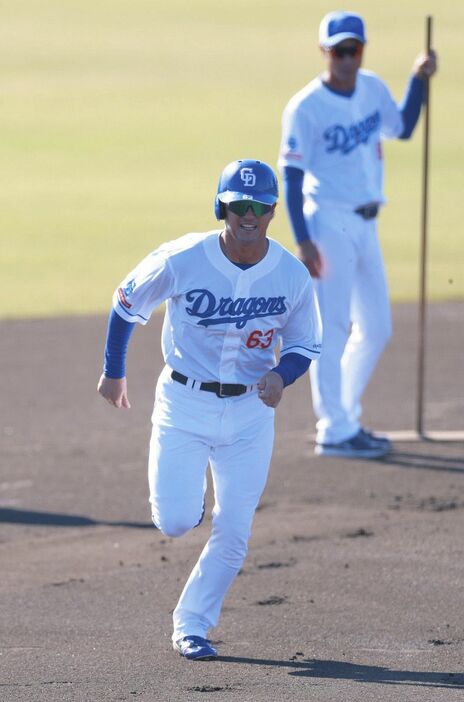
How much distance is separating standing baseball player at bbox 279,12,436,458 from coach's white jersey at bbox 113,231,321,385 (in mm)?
3048

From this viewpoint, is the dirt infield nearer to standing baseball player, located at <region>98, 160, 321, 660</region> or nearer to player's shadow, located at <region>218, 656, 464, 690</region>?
player's shadow, located at <region>218, 656, 464, 690</region>

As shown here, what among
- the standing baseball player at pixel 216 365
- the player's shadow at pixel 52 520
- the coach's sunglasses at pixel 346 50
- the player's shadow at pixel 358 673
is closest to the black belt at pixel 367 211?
the coach's sunglasses at pixel 346 50

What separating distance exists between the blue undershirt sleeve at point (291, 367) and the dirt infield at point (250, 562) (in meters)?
1.17

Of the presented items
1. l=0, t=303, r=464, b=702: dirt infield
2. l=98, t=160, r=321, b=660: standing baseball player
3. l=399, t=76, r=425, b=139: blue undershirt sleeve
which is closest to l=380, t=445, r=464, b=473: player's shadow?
l=0, t=303, r=464, b=702: dirt infield

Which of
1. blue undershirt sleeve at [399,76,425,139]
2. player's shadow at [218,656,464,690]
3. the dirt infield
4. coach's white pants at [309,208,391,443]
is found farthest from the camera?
blue undershirt sleeve at [399,76,425,139]

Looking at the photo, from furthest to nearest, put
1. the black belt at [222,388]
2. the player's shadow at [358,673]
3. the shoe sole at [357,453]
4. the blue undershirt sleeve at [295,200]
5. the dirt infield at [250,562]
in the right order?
the shoe sole at [357,453] < the blue undershirt sleeve at [295,200] < the black belt at [222,388] < the dirt infield at [250,562] < the player's shadow at [358,673]

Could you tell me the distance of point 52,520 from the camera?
8211mm

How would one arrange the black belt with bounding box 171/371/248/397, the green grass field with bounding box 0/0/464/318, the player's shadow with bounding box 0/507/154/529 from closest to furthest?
the black belt with bounding box 171/371/248/397 → the player's shadow with bounding box 0/507/154/529 → the green grass field with bounding box 0/0/464/318

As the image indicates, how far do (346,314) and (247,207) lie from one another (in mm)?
3763

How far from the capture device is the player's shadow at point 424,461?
30.2 feet

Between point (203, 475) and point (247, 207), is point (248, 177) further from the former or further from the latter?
point (203, 475)

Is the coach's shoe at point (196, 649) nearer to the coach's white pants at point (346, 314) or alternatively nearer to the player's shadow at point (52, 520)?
the player's shadow at point (52, 520)

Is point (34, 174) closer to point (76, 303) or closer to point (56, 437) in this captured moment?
point (76, 303)

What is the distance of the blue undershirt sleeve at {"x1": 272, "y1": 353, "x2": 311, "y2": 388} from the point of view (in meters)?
5.74
